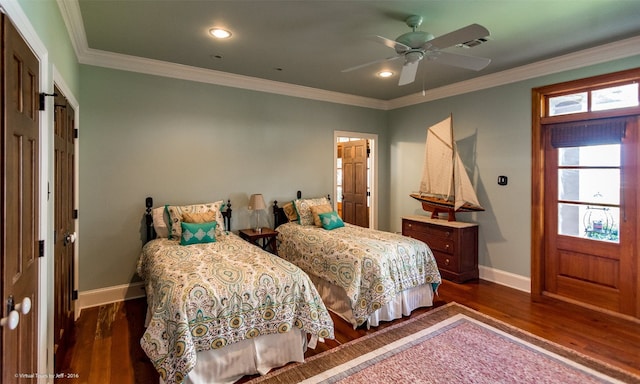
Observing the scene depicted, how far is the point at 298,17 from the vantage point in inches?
105

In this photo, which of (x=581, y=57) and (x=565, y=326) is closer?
(x=565, y=326)

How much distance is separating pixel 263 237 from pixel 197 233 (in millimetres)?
976

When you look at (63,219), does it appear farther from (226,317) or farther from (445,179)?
(445,179)

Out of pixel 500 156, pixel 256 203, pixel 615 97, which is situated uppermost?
pixel 615 97

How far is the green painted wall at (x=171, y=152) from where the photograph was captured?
353 cm

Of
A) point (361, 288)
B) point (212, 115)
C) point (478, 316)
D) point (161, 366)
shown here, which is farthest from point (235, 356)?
point (212, 115)

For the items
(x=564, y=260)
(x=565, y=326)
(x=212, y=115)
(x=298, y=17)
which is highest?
(x=298, y=17)

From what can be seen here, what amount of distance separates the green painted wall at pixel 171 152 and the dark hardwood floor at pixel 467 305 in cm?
71

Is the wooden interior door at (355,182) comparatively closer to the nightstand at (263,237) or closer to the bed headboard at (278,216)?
the bed headboard at (278,216)

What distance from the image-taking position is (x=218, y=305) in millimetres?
2213

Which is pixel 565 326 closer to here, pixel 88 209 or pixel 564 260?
pixel 564 260

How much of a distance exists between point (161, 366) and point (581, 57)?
4750 millimetres

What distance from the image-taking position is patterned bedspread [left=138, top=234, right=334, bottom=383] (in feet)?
6.72

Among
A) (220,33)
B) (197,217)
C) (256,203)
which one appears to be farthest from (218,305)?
(220,33)
